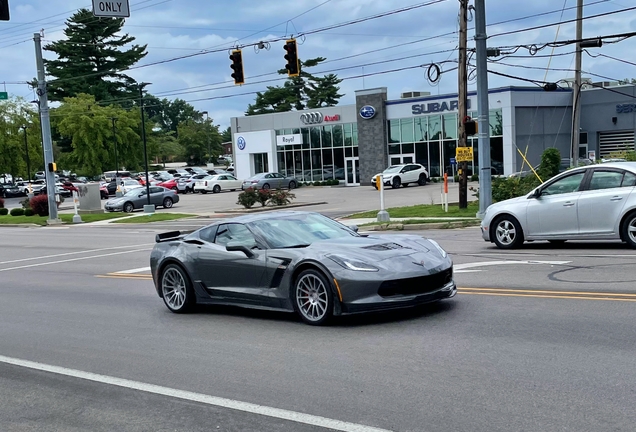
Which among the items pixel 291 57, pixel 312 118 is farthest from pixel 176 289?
pixel 312 118

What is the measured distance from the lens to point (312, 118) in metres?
67.8

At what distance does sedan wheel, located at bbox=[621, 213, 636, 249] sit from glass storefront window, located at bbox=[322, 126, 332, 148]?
180ft

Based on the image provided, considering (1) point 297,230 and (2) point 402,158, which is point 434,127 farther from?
(1) point 297,230

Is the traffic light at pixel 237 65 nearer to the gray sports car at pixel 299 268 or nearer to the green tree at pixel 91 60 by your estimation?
the gray sports car at pixel 299 268

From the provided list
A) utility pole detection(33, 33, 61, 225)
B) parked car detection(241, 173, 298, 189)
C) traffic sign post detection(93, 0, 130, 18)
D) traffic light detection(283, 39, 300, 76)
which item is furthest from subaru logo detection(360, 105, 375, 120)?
traffic sign post detection(93, 0, 130, 18)

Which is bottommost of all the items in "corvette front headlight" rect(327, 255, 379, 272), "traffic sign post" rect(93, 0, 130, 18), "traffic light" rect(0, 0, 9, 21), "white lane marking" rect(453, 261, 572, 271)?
"white lane marking" rect(453, 261, 572, 271)

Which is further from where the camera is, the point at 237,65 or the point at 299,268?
the point at 237,65

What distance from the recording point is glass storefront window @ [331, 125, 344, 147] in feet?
218

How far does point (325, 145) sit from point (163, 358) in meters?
60.4

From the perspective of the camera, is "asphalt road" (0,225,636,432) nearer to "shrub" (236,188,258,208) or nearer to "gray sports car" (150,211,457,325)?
"gray sports car" (150,211,457,325)

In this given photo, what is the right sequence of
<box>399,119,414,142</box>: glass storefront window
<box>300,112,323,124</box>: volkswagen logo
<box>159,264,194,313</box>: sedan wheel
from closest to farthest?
<box>159,264,194,313</box>: sedan wheel, <box>399,119,414,142</box>: glass storefront window, <box>300,112,323,124</box>: volkswagen logo

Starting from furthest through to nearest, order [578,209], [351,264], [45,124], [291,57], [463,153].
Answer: [45,124], [291,57], [463,153], [578,209], [351,264]

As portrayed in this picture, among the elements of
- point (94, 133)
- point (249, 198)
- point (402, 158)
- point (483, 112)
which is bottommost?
point (249, 198)

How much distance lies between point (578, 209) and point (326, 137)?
179ft
